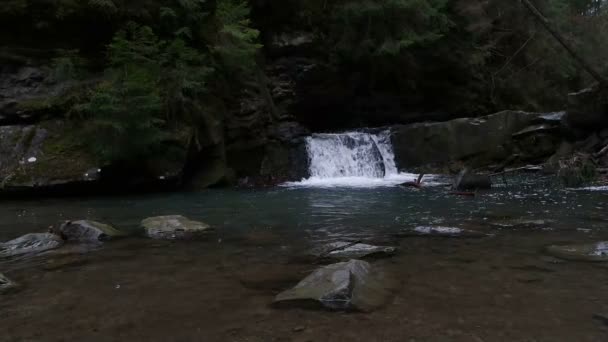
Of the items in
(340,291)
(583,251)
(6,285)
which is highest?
(583,251)

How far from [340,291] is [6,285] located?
2.97 m

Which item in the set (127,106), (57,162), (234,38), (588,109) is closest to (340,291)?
(127,106)

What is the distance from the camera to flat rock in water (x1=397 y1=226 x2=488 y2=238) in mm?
6055

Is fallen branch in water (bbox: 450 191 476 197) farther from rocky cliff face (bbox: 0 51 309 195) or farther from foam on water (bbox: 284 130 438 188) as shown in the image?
rocky cliff face (bbox: 0 51 309 195)

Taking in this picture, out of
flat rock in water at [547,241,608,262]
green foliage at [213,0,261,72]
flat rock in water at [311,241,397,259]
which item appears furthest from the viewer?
green foliage at [213,0,261,72]

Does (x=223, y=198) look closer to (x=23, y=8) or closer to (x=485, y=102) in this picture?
(x=23, y=8)

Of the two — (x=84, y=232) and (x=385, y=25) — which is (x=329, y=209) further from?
(x=385, y=25)

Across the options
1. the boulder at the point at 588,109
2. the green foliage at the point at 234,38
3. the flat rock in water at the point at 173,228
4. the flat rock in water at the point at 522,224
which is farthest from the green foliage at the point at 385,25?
the flat rock in water at the point at 173,228

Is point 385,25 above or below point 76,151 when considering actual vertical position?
above

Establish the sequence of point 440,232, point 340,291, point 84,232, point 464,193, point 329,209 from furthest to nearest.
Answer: point 464,193 < point 329,209 < point 84,232 < point 440,232 < point 340,291

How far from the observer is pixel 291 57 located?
18.3 meters

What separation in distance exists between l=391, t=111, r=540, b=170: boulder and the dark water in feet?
27.1

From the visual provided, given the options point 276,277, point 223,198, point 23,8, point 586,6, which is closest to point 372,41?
point 223,198

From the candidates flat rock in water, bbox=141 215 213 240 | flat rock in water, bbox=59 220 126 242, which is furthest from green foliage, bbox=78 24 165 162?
flat rock in water, bbox=59 220 126 242
